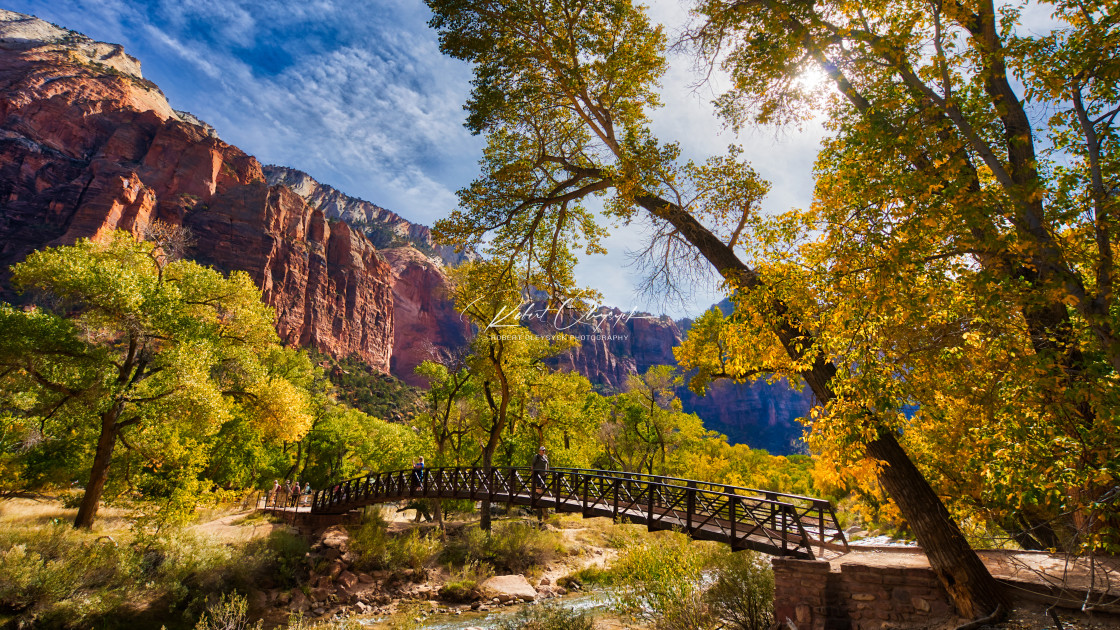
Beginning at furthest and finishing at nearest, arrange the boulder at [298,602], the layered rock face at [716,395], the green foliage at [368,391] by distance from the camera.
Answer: the layered rock face at [716,395]
the green foliage at [368,391]
the boulder at [298,602]

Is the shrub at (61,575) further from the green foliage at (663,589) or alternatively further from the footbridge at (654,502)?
the green foliage at (663,589)

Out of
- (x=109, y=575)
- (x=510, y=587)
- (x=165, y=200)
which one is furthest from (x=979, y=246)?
(x=165, y=200)

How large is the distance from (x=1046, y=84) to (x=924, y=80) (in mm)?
1510

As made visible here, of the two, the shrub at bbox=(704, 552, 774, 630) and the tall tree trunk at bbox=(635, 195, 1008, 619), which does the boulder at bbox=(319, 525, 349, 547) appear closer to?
the shrub at bbox=(704, 552, 774, 630)

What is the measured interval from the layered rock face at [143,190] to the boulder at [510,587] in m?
79.4

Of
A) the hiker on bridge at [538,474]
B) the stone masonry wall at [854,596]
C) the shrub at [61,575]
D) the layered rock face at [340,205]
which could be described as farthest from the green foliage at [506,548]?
the layered rock face at [340,205]

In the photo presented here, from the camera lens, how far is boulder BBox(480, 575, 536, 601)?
51.3ft

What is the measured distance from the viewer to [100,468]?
44.3ft

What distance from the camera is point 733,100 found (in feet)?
29.9

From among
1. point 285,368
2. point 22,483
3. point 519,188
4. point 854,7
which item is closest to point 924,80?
point 854,7

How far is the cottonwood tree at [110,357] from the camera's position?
1184 cm

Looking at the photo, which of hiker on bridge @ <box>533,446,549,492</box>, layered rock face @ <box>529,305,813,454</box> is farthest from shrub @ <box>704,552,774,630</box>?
layered rock face @ <box>529,305,813,454</box>

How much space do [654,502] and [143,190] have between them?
104m

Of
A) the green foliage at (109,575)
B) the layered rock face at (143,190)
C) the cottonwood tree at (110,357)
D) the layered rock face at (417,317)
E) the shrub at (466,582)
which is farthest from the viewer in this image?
the layered rock face at (417,317)
